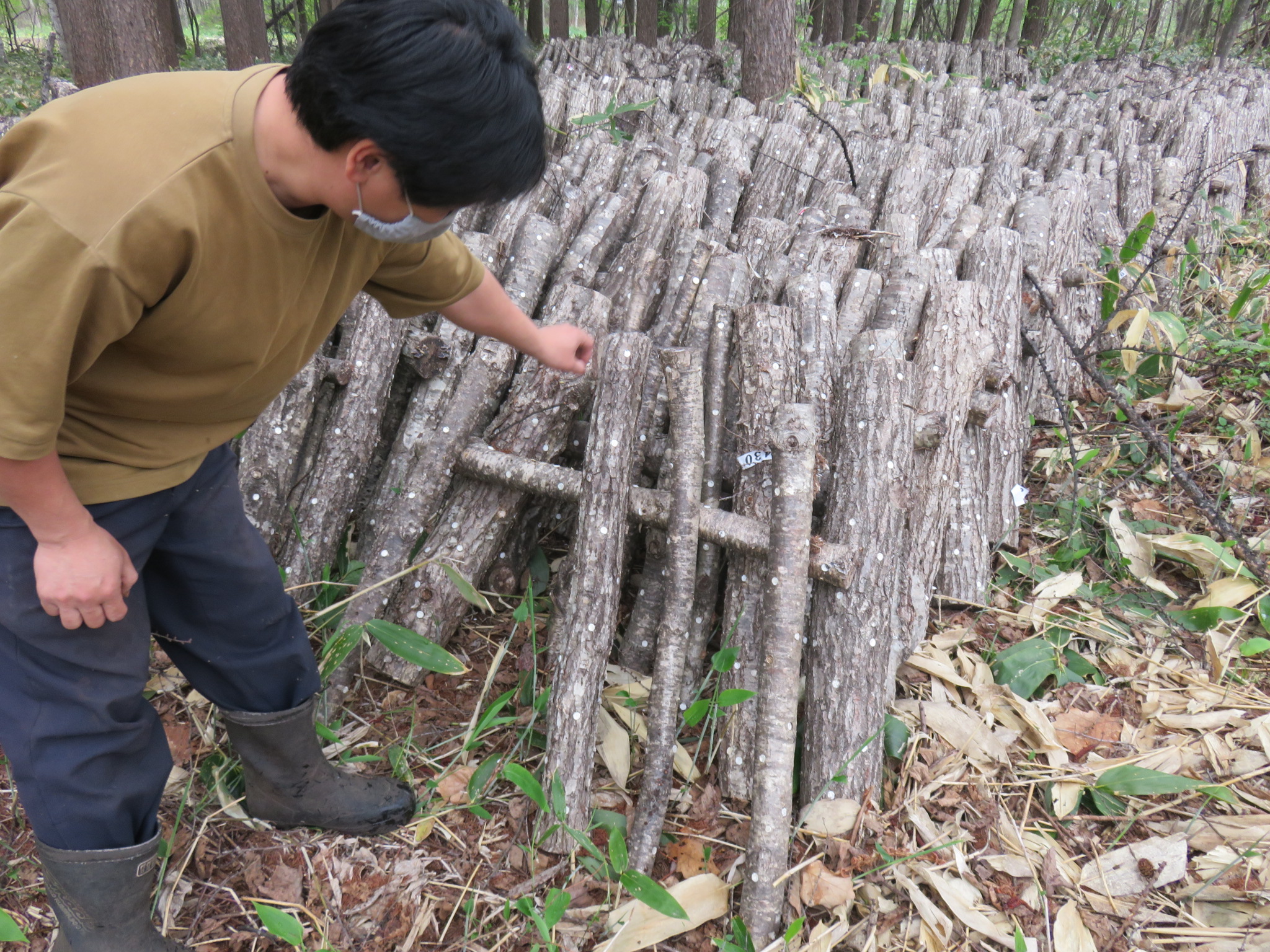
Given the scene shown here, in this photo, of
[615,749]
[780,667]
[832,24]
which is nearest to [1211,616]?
[780,667]

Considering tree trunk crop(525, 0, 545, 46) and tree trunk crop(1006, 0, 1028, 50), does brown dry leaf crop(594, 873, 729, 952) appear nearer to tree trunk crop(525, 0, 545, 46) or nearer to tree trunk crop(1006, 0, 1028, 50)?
tree trunk crop(525, 0, 545, 46)

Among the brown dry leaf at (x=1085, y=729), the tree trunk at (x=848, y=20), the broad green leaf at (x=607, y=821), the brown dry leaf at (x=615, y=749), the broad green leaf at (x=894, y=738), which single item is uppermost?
the tree trunk at (x=848, y=20)

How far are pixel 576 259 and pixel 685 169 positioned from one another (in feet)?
2.66

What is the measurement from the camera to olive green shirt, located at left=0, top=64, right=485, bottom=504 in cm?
101

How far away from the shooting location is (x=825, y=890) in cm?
173

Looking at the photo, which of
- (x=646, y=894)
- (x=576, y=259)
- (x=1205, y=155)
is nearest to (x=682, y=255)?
(x=576, y=259)

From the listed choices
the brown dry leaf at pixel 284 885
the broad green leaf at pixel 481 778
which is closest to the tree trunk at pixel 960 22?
the broad green leaf at pixel 481 778

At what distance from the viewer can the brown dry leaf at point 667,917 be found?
1686 millimetres

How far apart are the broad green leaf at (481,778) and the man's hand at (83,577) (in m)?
0.94

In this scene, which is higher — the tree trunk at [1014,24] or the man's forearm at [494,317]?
the tree trunk at [1014,24]

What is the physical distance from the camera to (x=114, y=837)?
4.76 feet

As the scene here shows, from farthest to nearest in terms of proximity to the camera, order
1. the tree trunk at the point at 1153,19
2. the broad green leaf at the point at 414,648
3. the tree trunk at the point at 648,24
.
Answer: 1. the tree trunk at the point at 1153,19
2. the tree trunk at the point at 648,24
3. the broad green leaf at the point at 414,648

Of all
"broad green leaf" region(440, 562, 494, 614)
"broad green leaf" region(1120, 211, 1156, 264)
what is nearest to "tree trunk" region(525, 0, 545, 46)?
"broad green leaf" region(1120, 211, 1156, 264)

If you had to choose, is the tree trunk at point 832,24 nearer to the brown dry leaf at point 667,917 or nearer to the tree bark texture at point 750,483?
the tree bark texture at point 750,483
